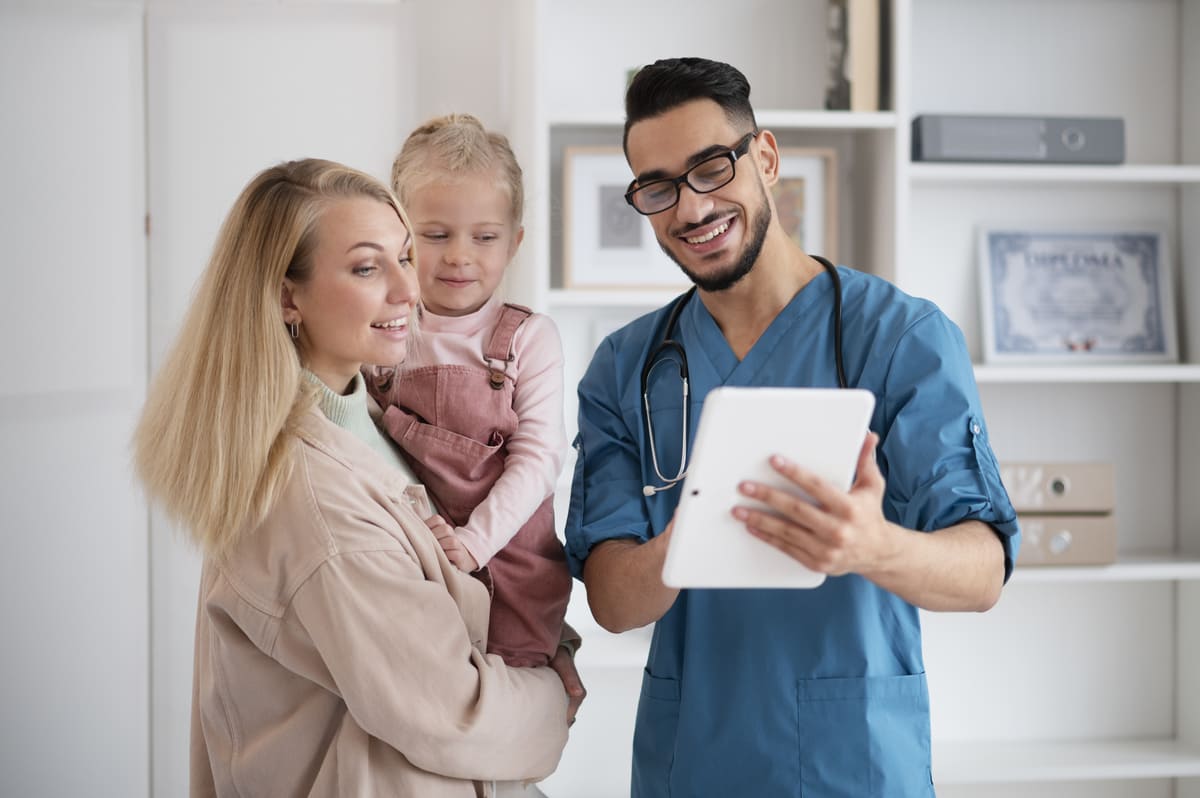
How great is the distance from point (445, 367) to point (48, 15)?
1.62 meters

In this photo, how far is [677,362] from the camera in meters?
1.57

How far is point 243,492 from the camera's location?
1.20 m

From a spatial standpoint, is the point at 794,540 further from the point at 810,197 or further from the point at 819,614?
the point at 810,197

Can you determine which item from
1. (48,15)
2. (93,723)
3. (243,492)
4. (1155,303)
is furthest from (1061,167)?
(93,723)

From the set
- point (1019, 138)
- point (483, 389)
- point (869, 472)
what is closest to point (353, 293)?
point (483, 389)

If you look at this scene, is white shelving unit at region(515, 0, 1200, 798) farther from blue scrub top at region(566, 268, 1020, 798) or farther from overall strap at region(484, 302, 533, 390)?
blue scrub top at region(566, 268, 1020, 798)

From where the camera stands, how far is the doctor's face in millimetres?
1465

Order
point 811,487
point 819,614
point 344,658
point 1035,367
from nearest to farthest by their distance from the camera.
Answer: point 811,487 → point 344,658 → point 819,614 → point 1035,367

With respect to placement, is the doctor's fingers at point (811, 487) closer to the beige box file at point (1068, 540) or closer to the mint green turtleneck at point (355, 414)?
the mint green turtleneck at point (355, 414)

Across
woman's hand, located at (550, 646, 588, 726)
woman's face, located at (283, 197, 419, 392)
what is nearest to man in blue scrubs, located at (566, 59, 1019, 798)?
woman's hand, located at (550, 646, 588, 726)

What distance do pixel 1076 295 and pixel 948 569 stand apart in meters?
1.73

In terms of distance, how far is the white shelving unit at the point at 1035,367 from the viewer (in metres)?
2.65

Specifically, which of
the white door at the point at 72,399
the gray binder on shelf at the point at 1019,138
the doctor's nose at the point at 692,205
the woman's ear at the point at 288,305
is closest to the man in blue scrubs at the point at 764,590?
the doctor's nose at the point at 692,205

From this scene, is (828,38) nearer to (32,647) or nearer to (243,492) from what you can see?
(243,492)
